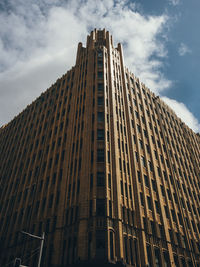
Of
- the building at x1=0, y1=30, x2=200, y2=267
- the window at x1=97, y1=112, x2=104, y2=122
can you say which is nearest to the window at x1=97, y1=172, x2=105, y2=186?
the building at x1=0, y1=30, x2=200, y2=267

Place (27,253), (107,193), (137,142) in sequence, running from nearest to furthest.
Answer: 1. (107,193)
2. (27,253)
3. (137,142)

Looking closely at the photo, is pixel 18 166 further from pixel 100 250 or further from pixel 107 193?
pixel 100 250

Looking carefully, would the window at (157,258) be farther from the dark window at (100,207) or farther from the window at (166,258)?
the dark window at (100,207)

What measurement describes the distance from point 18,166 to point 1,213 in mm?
10078

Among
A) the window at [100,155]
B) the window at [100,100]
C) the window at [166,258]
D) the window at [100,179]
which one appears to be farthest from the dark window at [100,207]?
the window at [100,100]

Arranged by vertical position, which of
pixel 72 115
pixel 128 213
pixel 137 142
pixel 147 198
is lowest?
pixel 128 213

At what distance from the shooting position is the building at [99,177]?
104 ft

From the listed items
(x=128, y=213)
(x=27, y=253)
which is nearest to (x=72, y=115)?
(x=128, y=213)

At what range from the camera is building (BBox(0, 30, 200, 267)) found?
104 ft

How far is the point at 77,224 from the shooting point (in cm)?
3155

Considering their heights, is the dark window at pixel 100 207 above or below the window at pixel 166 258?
above

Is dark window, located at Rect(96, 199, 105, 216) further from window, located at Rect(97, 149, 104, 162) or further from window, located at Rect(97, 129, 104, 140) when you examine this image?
window, located at Rect(97, 129, 104, 140)

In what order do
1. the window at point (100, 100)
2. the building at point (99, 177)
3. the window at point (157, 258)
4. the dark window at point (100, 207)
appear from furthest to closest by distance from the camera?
the window at point (100, 100), the window at point (157, 258), the building at point (99, 177), the dark window at point (100, 207)

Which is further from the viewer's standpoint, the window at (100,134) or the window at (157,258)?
the window at (100,134)
